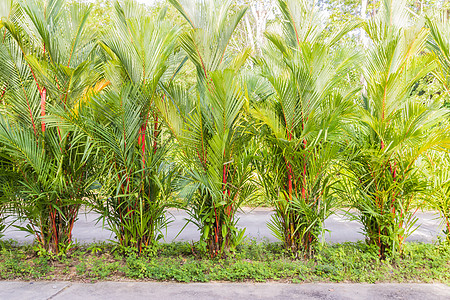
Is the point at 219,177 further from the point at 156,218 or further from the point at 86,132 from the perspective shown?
the point at 86,132

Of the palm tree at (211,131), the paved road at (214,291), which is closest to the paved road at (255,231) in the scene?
A: the palm tree at (211,131)

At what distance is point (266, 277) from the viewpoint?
12.1 ft

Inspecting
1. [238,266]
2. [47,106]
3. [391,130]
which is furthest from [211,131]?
[391,130]

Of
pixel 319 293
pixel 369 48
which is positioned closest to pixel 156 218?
pixel 319 293

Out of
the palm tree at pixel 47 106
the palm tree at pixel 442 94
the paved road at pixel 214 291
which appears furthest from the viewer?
the palm tree at pixel 442 94

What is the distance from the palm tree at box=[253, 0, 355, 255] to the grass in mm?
321

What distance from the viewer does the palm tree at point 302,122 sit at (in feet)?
12.0

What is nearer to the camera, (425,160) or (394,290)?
(394,290)

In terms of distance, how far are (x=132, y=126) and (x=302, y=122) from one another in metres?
1.88

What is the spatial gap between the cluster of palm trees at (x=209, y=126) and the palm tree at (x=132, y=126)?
0.02m

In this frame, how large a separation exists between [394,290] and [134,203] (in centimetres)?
286

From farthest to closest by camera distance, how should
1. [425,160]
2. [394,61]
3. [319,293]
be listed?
1. [425,160]
2. [394,61]
3. [319,293]

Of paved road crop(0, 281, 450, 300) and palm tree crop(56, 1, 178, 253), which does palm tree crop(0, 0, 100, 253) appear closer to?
palm tree crop(56, 1, 178, 253)

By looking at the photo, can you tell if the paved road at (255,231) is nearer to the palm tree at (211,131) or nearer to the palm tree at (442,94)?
the palm tree at (211,131)
